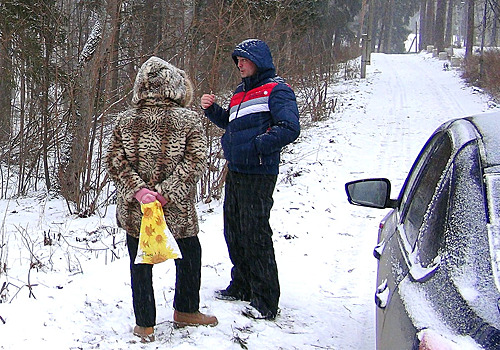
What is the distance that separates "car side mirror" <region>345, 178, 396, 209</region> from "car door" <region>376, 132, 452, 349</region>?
0.11 metres

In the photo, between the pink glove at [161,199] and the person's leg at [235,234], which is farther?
the person's leg at [235,234]

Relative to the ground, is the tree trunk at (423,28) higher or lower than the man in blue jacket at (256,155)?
higher

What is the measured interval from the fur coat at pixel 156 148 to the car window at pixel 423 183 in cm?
129

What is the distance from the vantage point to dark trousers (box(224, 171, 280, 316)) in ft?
12.9

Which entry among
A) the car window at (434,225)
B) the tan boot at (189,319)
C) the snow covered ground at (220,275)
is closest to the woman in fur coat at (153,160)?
the tan boot at (189,319)

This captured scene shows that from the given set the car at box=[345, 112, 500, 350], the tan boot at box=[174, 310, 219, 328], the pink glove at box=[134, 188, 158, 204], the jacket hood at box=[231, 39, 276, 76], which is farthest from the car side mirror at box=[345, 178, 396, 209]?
the tan boot at box=[174, 310, 219, 328]

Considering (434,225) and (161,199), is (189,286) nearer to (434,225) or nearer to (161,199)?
(161,199)

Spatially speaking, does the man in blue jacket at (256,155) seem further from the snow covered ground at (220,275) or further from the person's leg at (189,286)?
the person's leg at (189,286)

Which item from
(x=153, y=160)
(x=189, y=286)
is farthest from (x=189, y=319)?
(x=153, y=160)

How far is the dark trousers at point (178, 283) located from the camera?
3.62 metres

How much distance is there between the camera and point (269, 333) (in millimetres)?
Answer: 3904

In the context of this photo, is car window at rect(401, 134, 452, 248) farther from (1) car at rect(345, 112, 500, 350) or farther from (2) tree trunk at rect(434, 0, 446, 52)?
(2) tree trunk at rect(434, 0, 446, 52)

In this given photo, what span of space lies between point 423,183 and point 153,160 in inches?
63.4

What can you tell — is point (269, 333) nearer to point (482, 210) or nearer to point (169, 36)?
point (482, 210)
